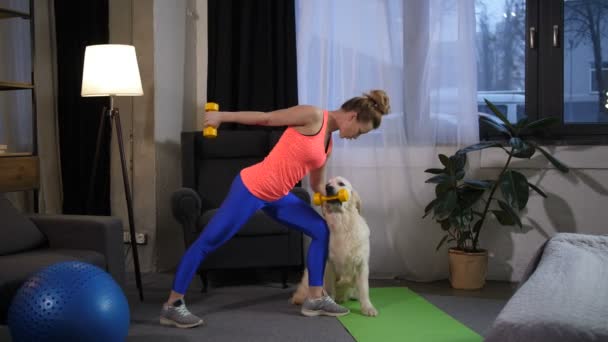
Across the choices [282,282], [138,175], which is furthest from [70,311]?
[138,175]

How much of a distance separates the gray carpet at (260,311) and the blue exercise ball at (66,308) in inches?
11.3

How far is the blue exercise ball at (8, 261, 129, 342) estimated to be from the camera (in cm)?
228

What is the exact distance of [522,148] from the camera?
4109 mm

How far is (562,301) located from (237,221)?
1.70 metres

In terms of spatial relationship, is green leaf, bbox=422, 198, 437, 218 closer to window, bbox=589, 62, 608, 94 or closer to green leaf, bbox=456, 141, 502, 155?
green leaf, bbox=456, 141, 502, 155

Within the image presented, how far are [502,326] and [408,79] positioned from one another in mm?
2913

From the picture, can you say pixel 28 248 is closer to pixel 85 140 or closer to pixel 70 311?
pixel 70 311

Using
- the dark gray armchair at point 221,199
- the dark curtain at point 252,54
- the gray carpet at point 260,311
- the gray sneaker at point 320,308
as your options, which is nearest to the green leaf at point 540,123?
the gray carpet at point 260,311

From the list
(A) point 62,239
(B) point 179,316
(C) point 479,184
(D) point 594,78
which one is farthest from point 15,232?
(D) point 594,78

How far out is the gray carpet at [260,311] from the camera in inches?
129

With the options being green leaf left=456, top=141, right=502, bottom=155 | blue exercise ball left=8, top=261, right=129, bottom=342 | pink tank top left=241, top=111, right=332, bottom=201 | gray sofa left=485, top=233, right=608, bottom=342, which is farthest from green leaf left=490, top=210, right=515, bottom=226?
blue exercise ball left=8, top=261, right=129, bottom=342

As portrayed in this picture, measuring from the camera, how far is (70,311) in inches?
91.4

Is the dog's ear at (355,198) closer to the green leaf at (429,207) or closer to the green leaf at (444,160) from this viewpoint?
the green leaf at (429,207)

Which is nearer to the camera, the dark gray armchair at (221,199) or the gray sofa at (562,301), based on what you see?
the gray sofa at (562,301)
